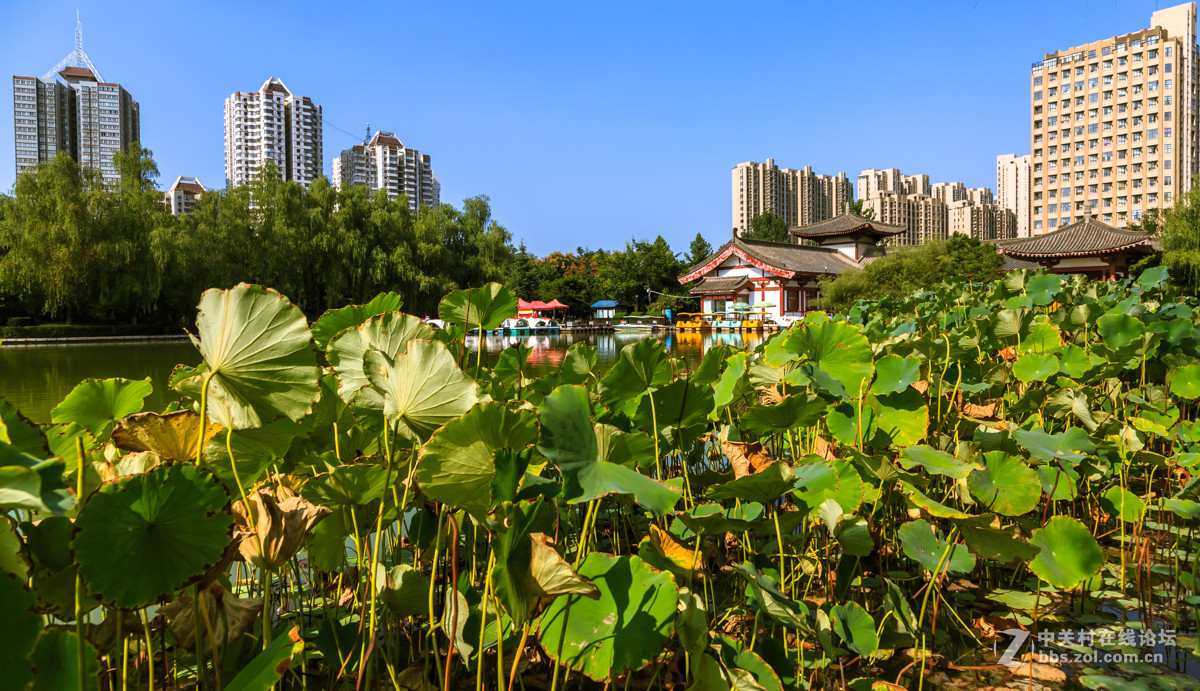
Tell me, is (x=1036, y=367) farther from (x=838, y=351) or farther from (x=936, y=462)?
(x=936, y=462)

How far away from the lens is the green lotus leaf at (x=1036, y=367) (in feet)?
4.47

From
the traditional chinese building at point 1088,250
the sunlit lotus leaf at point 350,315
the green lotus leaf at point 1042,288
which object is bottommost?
the sunlit lotus leaf at point 350,315

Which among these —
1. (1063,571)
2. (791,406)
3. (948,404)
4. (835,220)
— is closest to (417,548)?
(791,406)

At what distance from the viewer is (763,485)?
656 millimetres

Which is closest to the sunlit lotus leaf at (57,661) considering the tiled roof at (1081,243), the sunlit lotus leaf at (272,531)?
the sunlit lotus leaf at (272,531)

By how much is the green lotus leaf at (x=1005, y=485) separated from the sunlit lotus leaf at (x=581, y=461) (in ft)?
1.97

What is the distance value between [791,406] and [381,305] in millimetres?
501

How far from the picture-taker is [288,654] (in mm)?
431

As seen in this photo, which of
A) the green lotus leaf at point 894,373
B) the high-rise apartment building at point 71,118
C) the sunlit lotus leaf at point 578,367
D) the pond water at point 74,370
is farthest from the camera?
the high-rise apartment building at point 71,118

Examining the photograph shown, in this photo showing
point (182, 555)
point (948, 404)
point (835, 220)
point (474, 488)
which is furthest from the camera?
point (835, 220)

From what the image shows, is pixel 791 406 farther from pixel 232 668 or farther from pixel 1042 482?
pixel 232 668

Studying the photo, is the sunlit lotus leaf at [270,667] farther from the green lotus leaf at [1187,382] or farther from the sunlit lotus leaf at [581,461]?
the green lotus leaf at [1187,382]

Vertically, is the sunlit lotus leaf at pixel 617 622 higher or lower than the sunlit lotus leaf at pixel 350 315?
lower

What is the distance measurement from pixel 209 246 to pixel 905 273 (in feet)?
41.3
